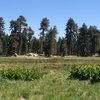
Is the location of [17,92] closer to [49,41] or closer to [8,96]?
[8,96]

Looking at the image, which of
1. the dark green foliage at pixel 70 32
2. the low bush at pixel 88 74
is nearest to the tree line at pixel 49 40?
the dark green foliage at pixel 70 32

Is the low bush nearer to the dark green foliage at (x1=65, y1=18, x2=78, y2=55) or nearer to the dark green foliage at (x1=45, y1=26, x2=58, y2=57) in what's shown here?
the dark green foliage at (x1=45, y1=26, x2=58, y2=57)

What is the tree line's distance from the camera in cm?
13700

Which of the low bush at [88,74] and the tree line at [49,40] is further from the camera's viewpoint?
the tree line at [49,40]

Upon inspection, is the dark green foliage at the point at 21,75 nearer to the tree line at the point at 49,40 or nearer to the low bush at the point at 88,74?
the low bush at the point at 88,74

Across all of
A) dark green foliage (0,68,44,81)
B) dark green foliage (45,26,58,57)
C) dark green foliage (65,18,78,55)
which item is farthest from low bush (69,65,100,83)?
dark green foliage (65,18,78,55)

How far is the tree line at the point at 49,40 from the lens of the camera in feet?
449

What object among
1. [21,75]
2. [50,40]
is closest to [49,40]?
[50,40]

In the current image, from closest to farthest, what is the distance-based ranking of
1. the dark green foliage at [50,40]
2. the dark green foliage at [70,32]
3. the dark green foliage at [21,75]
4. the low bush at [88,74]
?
the low bush at [88,74] < the dark green foliage at [21,75] < the dark green foliage at [50,40] < the dark green foliage at [70,32]

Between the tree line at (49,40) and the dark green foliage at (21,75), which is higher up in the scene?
the tree line at (49,40)

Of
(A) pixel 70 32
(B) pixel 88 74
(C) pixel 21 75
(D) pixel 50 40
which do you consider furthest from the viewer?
(A) pixel 70 32

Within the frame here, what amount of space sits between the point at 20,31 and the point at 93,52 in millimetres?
31818

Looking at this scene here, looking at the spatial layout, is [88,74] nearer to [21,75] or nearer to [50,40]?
[21,75]

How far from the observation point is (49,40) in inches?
5320
